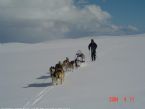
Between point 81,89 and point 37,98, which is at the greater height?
point 81,89

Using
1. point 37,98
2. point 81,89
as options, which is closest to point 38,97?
point 37,98

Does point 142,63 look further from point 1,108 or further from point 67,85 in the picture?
point 1,108

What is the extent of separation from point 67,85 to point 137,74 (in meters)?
3.04

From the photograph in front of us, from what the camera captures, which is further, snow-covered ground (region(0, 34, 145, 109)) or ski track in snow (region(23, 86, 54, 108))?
ski track in snow (region(23, 86, 54, 108))

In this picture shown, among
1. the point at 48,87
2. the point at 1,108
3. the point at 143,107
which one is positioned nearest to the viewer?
the point at 143,107

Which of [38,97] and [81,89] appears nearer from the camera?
[38,97]

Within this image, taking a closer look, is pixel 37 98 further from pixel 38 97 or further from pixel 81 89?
pixel 81 89

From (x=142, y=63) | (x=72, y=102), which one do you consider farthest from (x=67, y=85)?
(x=142, y=63)

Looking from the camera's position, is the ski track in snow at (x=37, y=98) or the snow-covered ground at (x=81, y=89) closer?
the snow-covered ground at (x=81, y=89)

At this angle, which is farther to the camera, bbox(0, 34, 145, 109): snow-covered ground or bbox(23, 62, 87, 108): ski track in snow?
bbox(23, 62, 87, 108): ski track in snow

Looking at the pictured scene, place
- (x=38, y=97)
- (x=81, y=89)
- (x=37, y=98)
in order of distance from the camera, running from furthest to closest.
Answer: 1. (x=81, y=89)
2. (x=38, y=97)
3. (x=37, y=98)

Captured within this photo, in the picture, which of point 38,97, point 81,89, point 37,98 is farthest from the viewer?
point 81,89

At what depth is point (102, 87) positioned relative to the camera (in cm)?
1204

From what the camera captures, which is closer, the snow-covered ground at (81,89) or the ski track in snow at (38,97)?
the snow-covered ground at (81,89)
